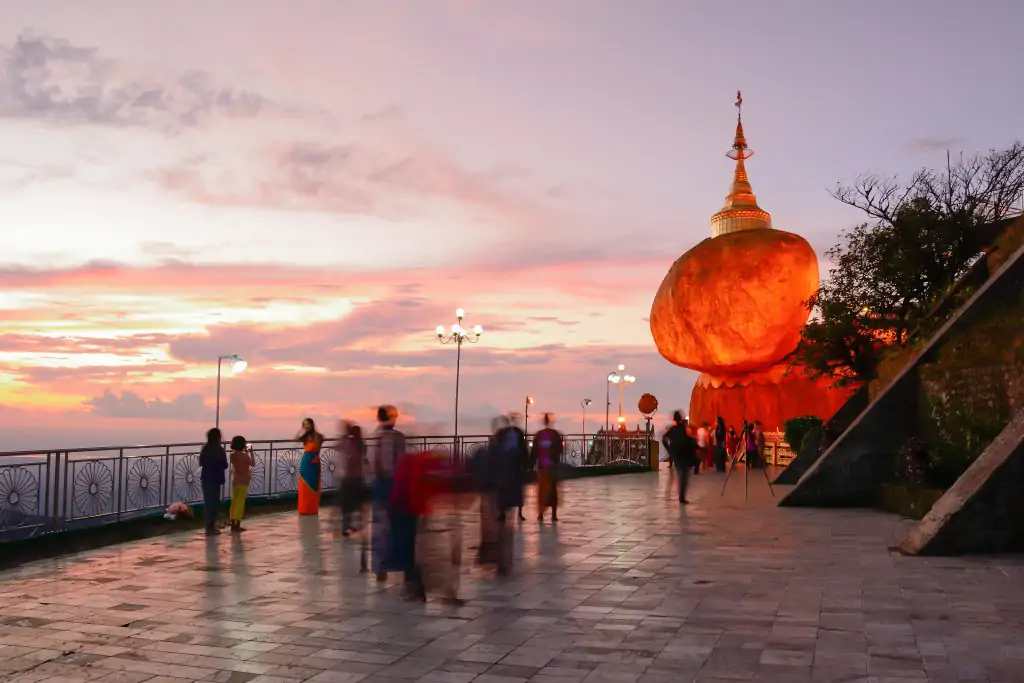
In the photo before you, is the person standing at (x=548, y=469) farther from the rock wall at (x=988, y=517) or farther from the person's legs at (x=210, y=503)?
the rock wall at (x=988, y=517)

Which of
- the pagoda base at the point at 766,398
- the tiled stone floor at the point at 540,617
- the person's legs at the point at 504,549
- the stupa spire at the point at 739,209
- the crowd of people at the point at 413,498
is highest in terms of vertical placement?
the stupa spire at the point at 739,209

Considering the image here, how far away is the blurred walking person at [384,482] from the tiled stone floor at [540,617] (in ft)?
1.30

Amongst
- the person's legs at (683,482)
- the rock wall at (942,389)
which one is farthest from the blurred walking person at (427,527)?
the rock wall at (942,389)

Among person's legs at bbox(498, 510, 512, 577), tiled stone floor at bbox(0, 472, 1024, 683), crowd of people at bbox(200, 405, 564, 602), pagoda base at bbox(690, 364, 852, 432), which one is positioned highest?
pagoda base at bbox(690, 364, 852, 432)

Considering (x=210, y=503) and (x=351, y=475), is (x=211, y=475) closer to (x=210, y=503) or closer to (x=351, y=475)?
(x=210, y=503)

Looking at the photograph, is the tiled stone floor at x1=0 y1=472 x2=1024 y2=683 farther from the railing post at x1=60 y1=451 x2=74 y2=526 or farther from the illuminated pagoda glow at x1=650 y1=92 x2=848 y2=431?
the illuminated pagoda glow at x1=650 y1=92 x2=848 y2=431

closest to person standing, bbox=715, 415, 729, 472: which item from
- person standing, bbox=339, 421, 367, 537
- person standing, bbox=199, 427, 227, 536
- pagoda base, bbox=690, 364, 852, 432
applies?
pagoda base, bbox=690, 364, 852, 432

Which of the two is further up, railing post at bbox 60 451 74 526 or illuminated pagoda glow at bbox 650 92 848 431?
illuminated pagoda glow at bbox 650 92 848 431

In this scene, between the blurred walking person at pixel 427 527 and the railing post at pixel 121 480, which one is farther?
the railing post at pixel 121 480

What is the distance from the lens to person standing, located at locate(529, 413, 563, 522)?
1455 centimetres

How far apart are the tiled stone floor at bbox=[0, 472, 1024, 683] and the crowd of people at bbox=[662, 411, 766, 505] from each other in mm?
4864

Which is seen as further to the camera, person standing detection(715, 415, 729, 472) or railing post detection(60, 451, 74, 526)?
person standing detection(715, 415, 729, 472)

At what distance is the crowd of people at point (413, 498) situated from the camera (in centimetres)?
780

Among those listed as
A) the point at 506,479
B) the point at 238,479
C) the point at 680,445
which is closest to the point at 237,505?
the point at 238,479
